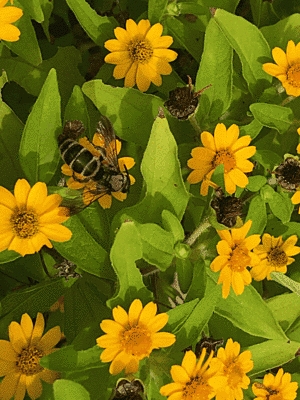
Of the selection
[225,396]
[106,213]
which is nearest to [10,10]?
[106,213]

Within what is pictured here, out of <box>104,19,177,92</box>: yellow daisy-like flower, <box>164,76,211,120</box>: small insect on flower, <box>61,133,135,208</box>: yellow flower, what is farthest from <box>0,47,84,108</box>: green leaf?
<box>164,76,211,120</box>: small insect on flower

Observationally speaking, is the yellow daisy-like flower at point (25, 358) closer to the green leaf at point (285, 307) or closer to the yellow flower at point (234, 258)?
the yellow flower at point (234, 258)

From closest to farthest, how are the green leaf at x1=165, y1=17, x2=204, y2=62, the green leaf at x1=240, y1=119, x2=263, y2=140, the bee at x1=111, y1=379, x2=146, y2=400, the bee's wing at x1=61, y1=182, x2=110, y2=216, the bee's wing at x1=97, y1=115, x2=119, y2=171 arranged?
the bee at x1=111, y1=379, x2=146, y2=400 < the bee's wing at x1=61, y1=182, x2=110, y2=216 < the bee's wing at x1=97, y1=115, x2=119, y2=171 < the green leaf at x1=240, y1=119, x2=263, y2=140 < the green leaf at x1=165, y1=17, x2=204, y2=62

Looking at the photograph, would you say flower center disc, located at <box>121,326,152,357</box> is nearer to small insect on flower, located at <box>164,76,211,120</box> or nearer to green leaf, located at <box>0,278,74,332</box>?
green leaf, located at <box>0,278,74,332</box>

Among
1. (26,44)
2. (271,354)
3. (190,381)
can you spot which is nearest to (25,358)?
(190,381)

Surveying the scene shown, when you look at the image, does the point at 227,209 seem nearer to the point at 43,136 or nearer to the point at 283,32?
the point at 43,136

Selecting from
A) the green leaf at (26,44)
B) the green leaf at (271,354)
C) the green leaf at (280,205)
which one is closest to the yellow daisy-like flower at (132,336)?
the green leaf at (271,354)
